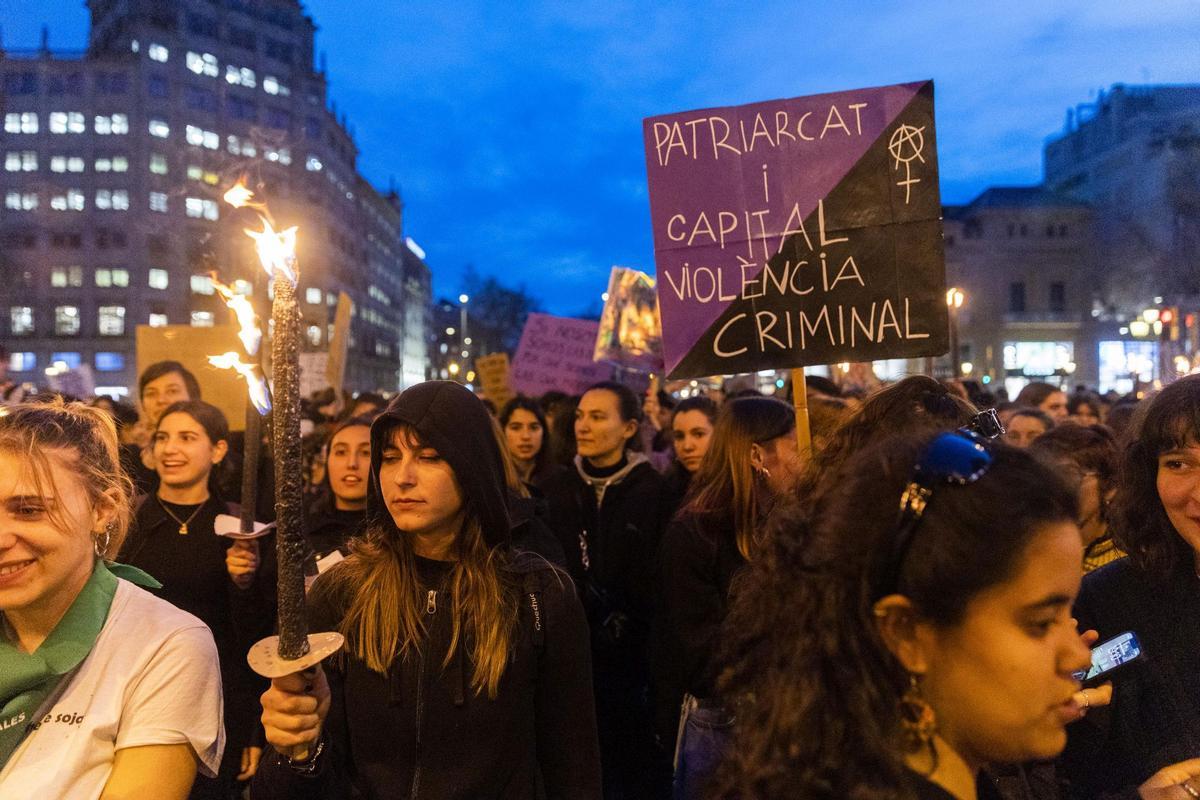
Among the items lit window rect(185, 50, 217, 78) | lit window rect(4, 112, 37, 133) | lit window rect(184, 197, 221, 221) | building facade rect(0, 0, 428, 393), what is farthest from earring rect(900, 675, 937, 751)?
lit window rect(4, 112, 37, 133)

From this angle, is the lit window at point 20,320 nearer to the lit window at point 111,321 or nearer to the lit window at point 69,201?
the lit window at point 111,321

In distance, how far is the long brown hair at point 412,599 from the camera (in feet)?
8.27

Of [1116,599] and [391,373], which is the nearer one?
[1116,599]

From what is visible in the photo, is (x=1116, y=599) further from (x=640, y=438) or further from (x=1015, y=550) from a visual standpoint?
(x=640, y=438)

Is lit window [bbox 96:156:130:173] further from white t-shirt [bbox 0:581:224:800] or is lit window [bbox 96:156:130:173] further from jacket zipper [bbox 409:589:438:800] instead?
white t-shirt [bbox 0:581:224:800]

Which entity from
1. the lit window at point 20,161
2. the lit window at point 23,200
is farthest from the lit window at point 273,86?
the lit window at point 23,200

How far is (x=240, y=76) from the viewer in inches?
2847

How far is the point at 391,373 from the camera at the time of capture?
10638 cm

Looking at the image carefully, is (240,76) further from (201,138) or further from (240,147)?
(201,138)

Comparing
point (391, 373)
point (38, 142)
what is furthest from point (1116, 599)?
point (391, 373)

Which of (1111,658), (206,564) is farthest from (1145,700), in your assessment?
(206,564)

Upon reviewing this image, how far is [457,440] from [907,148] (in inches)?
92.8

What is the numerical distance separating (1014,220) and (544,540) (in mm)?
60102

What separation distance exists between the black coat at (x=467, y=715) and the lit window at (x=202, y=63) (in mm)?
79028
